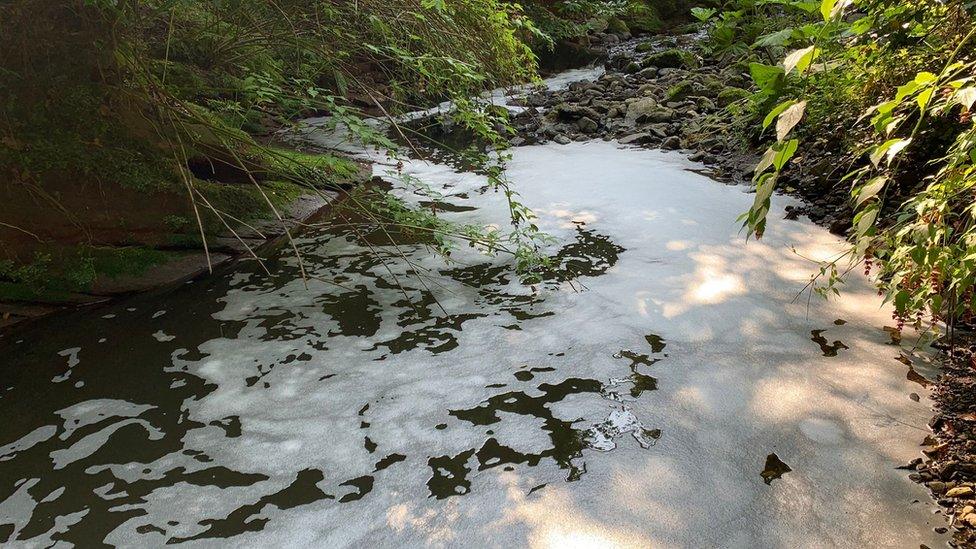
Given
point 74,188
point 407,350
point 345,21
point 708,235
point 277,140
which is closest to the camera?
point 407,350

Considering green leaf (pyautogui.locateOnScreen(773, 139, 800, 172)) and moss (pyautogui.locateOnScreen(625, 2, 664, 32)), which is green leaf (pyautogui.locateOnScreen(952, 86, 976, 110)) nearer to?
green leaf (pyautogui.locateOnScreen(773, 139, 800, 172))

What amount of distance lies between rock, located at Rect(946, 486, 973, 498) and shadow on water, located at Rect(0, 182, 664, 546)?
1.01 m

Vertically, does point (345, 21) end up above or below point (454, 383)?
above

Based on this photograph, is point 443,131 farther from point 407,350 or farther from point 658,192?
point 407,350

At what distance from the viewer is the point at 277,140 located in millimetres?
8047

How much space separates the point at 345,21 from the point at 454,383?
240 centimetres

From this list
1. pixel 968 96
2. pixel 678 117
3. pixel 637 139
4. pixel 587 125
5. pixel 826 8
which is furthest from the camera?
pixel 587 125

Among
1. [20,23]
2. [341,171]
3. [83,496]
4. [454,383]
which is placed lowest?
[83,496]

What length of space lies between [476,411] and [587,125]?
659 cm

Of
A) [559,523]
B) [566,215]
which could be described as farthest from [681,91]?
[559,523]

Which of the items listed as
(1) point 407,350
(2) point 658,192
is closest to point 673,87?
(2) point 658,192

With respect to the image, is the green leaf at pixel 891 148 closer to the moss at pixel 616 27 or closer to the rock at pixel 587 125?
the rock at pixel 587 125

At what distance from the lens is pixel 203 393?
118 inches

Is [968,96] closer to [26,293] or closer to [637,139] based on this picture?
[26,293]
